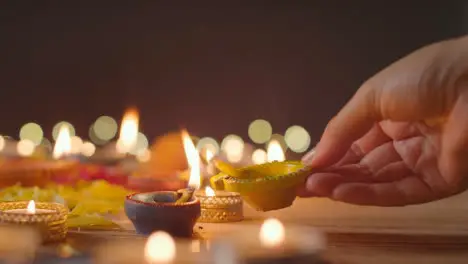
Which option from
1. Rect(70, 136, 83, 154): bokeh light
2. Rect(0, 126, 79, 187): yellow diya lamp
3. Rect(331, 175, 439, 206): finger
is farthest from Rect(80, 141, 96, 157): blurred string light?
Rect(331, 175, 439, 206): finger

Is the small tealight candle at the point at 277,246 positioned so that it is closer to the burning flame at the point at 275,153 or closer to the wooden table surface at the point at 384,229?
the wooden table surface at the point at 384,229

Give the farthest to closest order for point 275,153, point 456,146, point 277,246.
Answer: point 275,153 → point 456,146 → point 277,246

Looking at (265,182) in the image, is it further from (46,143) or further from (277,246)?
(46,143)

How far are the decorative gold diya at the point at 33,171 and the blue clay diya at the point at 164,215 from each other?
25.2 inches

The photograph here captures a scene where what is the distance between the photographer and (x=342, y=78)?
4707 millimetres

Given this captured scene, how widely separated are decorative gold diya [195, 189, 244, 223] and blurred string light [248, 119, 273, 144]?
12.4ft

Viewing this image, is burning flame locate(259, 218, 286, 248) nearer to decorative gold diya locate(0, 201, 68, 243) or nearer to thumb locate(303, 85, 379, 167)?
decorative gold diya locate(0, 201, 68, 243)

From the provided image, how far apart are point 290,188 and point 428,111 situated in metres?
0.43

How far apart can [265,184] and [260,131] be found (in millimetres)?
3980

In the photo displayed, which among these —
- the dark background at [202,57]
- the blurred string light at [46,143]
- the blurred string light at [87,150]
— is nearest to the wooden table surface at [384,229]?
the blurred string light at [87,150]

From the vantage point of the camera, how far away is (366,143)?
1583 millimetres

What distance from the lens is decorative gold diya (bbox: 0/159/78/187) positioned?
1.51 m

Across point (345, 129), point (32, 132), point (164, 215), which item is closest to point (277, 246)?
point (164, 215)

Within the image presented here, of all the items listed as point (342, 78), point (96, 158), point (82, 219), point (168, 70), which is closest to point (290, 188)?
point (82, 219)
